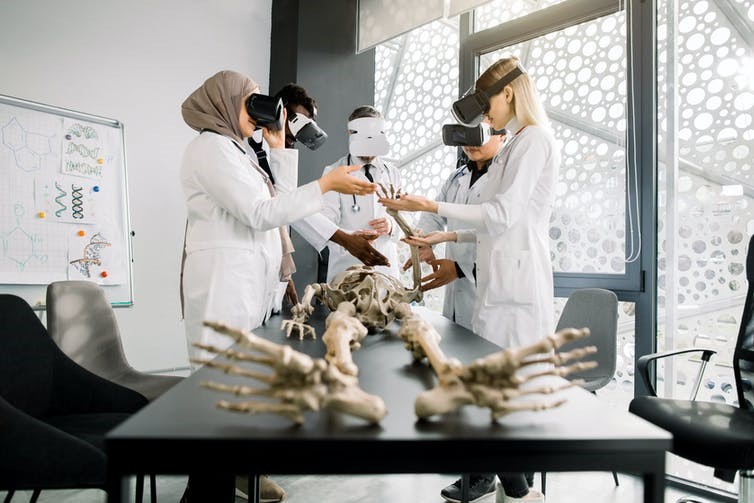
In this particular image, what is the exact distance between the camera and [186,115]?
1.78 m

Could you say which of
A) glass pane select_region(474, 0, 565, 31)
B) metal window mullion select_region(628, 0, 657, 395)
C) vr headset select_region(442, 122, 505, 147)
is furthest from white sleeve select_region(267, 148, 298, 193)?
glass pane select_region(474, 0, 565, 31)

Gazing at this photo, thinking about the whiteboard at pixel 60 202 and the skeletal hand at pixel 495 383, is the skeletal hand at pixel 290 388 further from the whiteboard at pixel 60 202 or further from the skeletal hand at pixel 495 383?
the whiteboard at pixel 60 202

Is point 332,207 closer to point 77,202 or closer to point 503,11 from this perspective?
point 77,202

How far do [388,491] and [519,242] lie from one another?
1.30m

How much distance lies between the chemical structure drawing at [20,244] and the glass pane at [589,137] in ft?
9.09

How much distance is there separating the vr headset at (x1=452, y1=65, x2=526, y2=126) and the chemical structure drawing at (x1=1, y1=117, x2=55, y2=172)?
206 cm

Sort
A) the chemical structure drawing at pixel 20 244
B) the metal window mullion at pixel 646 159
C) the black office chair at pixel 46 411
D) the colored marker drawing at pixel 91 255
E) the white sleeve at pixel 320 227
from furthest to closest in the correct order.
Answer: the colored marker drawing at pixel 91 255
the metal window mullion at pixel 646 159
the chemical structure drawing at pixel 20 244
the white sleeve at pixel 320 227
the black office chair at pixel 46 411

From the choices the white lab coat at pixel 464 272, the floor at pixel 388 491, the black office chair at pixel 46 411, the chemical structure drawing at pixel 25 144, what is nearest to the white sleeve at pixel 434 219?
the white lab coat at pixel 464 272

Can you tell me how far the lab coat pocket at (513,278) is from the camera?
5.90ft

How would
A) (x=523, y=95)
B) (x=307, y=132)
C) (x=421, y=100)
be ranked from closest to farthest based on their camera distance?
1. (x=523, y=95)
2. (x=307, y=132)
3. (x=421, y=100)

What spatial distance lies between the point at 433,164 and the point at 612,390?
6.35ft

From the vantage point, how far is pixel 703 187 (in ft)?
8.02

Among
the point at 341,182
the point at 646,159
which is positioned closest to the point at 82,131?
the point at 341,182

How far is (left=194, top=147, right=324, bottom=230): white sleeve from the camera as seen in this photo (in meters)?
1.55
